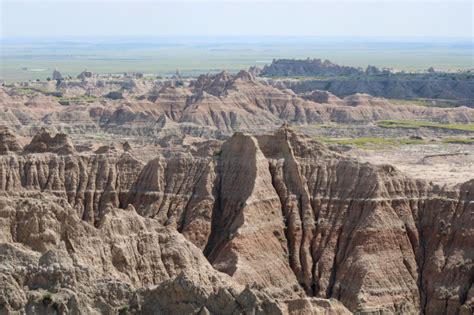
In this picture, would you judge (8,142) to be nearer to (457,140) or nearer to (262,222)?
(262,222)

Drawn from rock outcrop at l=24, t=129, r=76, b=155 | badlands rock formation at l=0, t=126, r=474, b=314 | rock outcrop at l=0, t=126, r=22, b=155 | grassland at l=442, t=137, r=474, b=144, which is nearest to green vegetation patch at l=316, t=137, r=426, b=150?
grassland at l=442, t=137, r=474, b=144

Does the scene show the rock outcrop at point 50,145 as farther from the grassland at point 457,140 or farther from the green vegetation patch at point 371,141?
the grassland at point 457,140

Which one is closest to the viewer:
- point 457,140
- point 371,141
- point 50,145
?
point 50,145

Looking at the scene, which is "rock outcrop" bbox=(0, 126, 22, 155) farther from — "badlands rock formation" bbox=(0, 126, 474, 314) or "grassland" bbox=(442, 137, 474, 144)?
"grassland" bbox=(442, 137, 474, 144)

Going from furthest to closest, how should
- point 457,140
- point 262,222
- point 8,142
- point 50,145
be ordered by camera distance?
point 457,140, point 50,145, point 8,142, point 262,222

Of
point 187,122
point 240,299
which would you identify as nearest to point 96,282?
point 240,299

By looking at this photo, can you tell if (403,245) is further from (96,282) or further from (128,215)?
(96,282)

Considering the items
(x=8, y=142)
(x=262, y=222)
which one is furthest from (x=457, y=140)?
(x=262, y=222)

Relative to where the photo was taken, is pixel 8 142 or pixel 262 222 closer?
pixel 262 222
